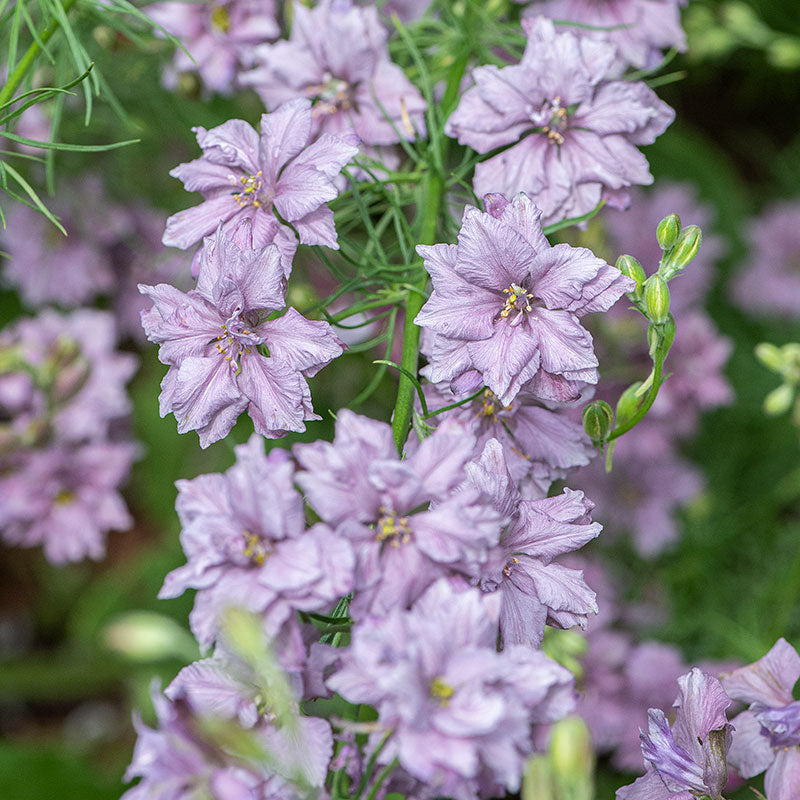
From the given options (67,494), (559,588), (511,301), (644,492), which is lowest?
(644,492)

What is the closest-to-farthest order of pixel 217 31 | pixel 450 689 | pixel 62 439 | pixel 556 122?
pixel 450 689
pixel 556 122
pixel 217 31
pixel 62 439

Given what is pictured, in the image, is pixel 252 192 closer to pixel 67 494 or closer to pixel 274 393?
pixel 274 393

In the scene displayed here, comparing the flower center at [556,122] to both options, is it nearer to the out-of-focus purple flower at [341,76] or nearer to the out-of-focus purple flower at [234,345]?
the out-of-focus purple flower at [341,76]

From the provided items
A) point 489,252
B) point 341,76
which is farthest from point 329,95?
point 489,252

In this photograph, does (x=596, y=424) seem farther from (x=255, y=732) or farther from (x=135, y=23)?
(x=135, y=23)

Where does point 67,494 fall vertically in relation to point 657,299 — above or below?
below

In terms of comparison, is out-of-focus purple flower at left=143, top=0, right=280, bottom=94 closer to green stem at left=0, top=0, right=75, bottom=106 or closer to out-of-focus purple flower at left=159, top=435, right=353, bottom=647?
green stem at left=0, top=0, right=75, bottom=106

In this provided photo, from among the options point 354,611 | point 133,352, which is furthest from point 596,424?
point 133,352

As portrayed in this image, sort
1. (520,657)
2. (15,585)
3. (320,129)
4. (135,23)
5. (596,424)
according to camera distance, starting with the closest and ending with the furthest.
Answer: (520,657) → (596,424) → (320,129) → (135,23) → (15,585)
